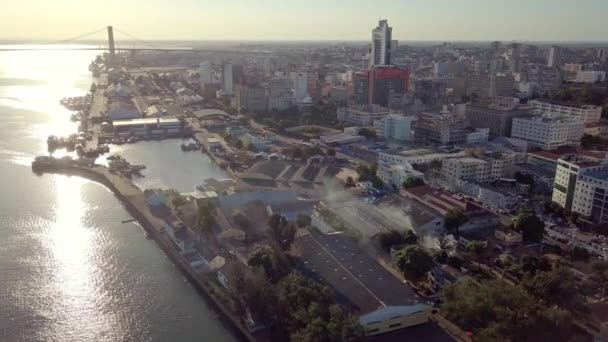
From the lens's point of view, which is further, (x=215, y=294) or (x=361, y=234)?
(x=361, y=234)

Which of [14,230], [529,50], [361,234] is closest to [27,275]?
[14,230]

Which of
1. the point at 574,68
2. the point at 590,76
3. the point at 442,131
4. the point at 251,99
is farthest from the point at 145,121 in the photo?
the point at 574,68

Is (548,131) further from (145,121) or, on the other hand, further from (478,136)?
(145,121)

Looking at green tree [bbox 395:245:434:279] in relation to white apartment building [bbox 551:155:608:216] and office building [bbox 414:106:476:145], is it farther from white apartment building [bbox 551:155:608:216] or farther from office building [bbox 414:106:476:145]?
office building [bbox 414:106:476:145]

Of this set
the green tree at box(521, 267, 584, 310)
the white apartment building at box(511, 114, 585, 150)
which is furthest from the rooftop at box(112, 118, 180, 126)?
the green tree at box(521, 267, 584, 310)

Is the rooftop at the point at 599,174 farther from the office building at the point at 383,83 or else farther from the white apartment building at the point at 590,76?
the white apartment building at the point at 590,76

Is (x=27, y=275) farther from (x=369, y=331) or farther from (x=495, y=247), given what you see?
(x=495, y=247)
